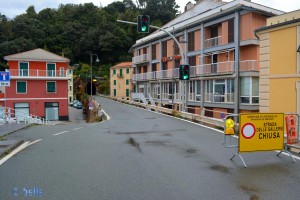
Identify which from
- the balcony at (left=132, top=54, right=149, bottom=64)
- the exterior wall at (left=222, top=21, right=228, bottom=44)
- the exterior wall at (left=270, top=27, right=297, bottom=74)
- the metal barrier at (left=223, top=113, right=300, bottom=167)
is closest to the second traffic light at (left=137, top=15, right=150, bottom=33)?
the exterior wall at (left=270, top=27, right=297, bottom=74)

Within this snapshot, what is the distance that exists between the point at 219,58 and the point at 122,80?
3707cm

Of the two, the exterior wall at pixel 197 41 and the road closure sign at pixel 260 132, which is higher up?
the exterior wall at pixel 197 41

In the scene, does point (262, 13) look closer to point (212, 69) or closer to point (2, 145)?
point (212, 69)

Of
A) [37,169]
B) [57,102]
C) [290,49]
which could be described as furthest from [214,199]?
[57,102]

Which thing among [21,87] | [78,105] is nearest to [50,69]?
[21,87]

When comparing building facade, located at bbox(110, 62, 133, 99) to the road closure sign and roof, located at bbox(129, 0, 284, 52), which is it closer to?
roof, located at bbox(129, 0, 284, 52)

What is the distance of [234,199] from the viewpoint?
494 centimetres

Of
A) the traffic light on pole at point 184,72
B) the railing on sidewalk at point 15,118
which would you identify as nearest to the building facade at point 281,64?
the traffic light on pole at point 184,72

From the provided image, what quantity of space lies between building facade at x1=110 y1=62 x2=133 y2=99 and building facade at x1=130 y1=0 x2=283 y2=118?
76.4 ft

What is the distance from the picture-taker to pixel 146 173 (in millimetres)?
6520

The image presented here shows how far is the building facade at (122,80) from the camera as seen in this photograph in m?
65.3

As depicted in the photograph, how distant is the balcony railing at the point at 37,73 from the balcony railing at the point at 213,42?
20.0m

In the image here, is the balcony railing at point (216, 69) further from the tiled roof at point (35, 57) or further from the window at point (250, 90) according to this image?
A: the tiled roof at point (35, 57)

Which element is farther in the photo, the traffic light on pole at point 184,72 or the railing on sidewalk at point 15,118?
the railing on sidewalk at point 15,118
